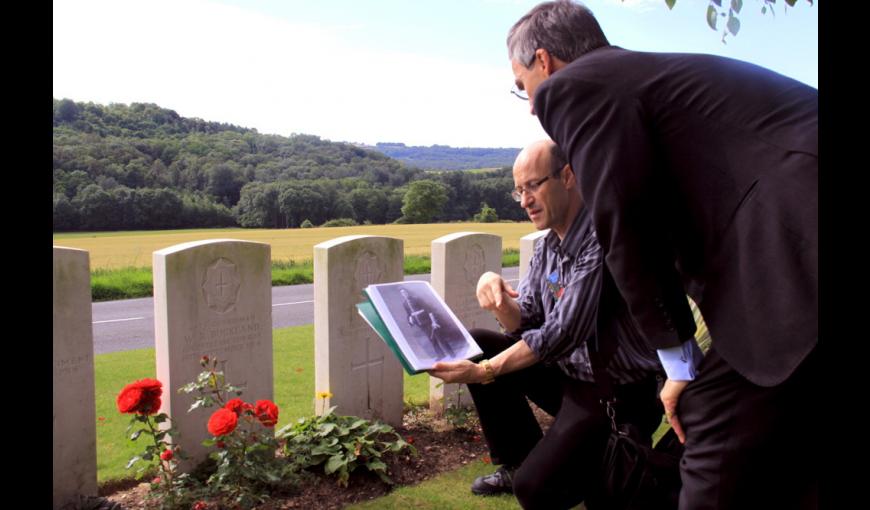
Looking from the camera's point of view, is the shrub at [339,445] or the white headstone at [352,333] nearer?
the shrub at [339,445]

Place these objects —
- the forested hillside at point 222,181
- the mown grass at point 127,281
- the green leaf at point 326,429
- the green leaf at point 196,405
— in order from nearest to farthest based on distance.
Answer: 1. the green leaf at point 196,405
2. the green leaf at point 326,429
3. the mown grass at point 127,281
4. the forested hillside at point 222,181

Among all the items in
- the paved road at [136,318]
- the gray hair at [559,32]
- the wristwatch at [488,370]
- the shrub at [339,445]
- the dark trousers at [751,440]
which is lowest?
the paved road at [136,318]

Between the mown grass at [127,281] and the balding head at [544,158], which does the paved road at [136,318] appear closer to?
the mown grass at [127,281]

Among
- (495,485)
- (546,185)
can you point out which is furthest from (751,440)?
(495,485)

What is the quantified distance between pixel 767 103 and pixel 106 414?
5667 millimetres

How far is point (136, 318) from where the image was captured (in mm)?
12430

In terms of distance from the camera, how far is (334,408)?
4332mm

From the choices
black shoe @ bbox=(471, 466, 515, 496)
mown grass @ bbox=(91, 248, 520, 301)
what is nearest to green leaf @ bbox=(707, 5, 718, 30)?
black shoe @ bbox=(471, 466, 515, 496)

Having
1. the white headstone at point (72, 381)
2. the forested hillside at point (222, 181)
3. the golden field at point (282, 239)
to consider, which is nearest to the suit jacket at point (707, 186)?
the white headstone at point (72, 381)

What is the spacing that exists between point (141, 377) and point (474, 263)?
4.17 meters

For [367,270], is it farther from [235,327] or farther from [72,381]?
[72,381]

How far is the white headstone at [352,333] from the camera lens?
4469 millimetres

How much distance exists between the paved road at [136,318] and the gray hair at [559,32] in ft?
29.1
